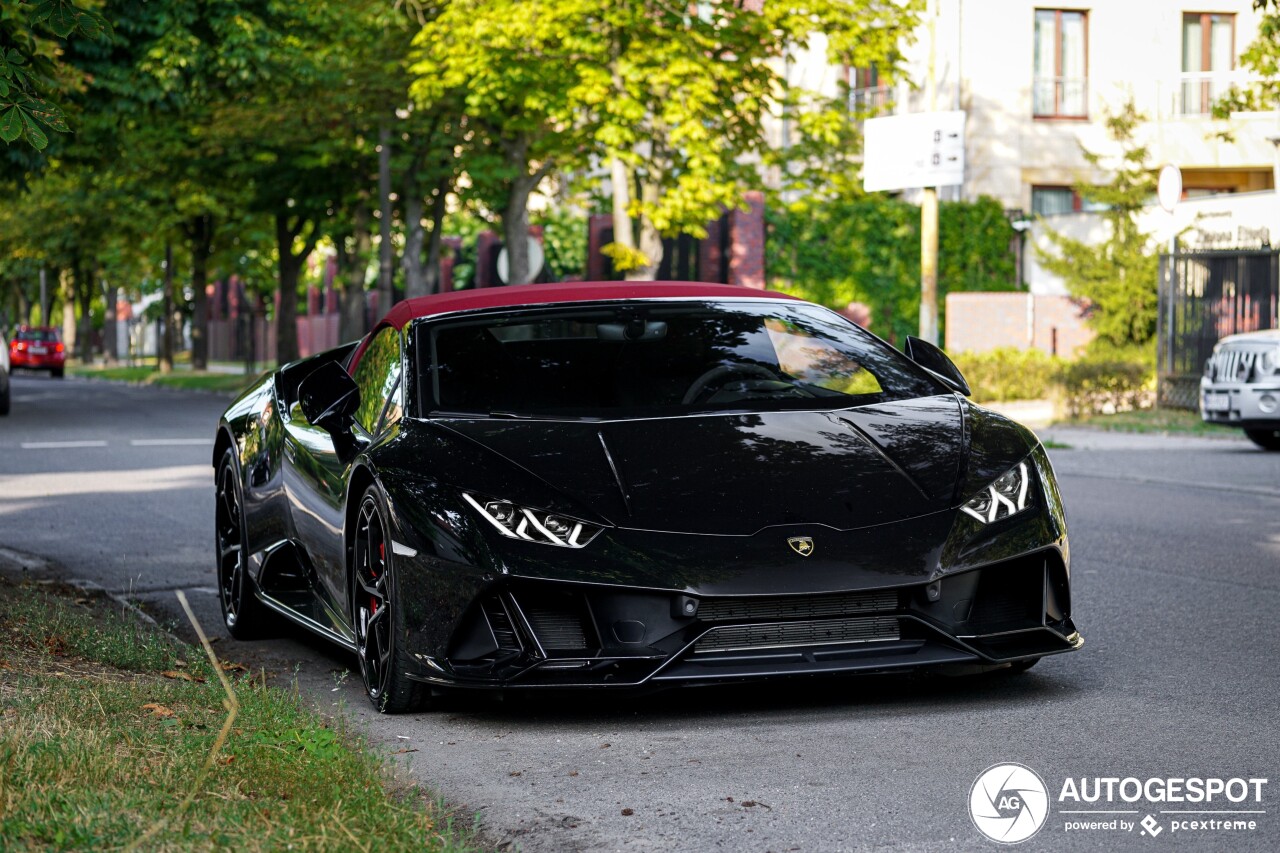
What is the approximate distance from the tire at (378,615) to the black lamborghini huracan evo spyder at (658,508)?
0.04 ft

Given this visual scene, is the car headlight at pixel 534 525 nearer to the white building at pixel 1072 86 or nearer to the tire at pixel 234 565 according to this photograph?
the tire at pixel 234 565

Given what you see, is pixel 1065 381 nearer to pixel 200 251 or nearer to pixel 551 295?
pixel 551 295

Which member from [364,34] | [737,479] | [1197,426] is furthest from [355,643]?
[364,34]

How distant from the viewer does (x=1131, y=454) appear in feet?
61.9

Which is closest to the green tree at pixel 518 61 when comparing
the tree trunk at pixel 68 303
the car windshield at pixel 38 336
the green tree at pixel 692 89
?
the green tree at pixel 692 89

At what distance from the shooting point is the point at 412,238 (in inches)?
1470

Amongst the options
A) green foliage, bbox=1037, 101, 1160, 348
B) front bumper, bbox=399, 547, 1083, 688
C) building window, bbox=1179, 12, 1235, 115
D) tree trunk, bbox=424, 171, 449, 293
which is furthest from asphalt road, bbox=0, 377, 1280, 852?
building window, bbox=1179, 12, 1235, 115

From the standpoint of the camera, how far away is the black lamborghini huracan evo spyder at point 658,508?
554 centimetres

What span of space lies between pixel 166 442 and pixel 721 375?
16.2 m

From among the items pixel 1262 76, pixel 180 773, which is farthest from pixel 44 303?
pixel 180 773

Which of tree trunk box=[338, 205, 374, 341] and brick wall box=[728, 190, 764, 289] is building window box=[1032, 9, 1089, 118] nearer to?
brick wall box=[728, 190, 764, 289]

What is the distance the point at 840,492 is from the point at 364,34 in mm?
28663

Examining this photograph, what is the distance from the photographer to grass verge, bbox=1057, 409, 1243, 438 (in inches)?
872

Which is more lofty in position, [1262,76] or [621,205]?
[1262,76]
